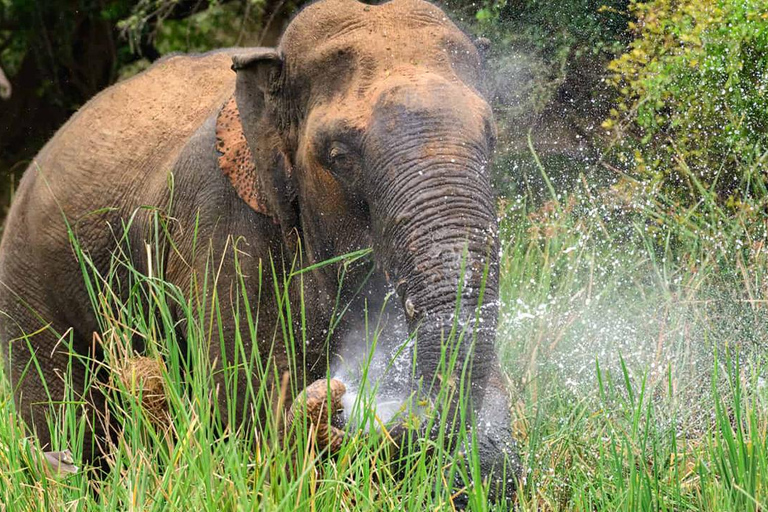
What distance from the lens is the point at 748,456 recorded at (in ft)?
11.2

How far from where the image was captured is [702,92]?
638 cm

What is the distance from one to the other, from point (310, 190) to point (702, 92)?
266 cm

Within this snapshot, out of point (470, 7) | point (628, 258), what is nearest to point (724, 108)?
point (628, 258)

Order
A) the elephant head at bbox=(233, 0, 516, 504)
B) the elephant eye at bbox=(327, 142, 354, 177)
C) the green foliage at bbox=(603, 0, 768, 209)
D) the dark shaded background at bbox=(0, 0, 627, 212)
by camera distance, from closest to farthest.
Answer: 1. the elephant head at bbox=(233, 0, 516, 504)
2. the elephant eye at bbox=(327, 142, 354, 177)
3. the green foliage at bbox=(603, 0, 768, 209)
4. the dark shaded background at bbox=(0, 0, 627, 212)

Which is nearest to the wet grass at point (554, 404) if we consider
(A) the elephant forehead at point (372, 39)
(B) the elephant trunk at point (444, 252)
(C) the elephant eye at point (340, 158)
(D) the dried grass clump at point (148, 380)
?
(D) the dried grass clump at point (148, 380)

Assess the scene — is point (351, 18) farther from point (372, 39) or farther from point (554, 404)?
point (554, 404)

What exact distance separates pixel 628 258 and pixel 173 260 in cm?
225

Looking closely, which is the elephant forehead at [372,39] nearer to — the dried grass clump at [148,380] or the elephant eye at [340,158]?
the elephant eye at [340,158]

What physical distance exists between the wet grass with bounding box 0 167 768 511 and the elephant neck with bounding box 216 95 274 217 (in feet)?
1.10

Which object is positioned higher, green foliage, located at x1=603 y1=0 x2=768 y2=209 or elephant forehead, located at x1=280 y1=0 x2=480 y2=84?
elephant forehead, located at x1=280 y1=0 x2=480 y2=84

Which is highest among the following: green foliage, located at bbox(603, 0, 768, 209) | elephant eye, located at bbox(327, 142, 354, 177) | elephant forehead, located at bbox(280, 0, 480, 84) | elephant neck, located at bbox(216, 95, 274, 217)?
elephant forehead, located at bbox(280, 0, 480, 84)

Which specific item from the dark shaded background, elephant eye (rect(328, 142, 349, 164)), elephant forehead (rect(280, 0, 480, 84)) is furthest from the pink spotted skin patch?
the dark shaded background

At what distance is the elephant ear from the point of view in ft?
14.9

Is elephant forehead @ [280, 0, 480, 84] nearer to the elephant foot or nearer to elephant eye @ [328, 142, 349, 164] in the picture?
elephant eye @ [328, 142, 349, 164]
